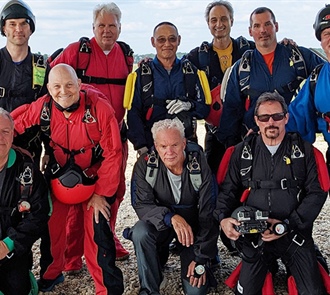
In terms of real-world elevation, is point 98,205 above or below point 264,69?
below

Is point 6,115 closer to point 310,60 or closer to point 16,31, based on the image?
point 16,31

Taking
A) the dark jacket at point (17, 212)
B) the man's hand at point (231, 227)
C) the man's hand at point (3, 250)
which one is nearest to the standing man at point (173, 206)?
the man's hand at point (231, 227)

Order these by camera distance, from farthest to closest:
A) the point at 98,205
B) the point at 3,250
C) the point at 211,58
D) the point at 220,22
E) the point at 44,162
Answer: the point at 220,22 < the point at 211,58 < the point at 44,162 < the point at 98,205 < the point at 3,250

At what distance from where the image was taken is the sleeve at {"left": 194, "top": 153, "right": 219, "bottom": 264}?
15.4ft

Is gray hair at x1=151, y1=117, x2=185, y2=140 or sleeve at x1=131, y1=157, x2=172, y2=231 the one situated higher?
gray hair at x1=151, y1=117, x2=185, y2=140

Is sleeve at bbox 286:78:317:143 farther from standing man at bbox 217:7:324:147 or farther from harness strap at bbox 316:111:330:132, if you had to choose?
standing man at bbox 217:7:324:147

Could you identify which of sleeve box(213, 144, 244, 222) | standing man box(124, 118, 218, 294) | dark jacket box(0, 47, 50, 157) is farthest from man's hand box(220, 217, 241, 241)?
dark jacket box(0, 47, 50, 157)

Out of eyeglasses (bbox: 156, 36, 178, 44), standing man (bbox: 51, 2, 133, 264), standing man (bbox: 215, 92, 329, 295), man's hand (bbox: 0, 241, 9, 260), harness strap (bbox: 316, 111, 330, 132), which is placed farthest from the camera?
standing man (bbox: 51, 2, 133, 264)

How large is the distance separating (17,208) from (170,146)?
1491mm

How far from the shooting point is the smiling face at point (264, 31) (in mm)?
5340

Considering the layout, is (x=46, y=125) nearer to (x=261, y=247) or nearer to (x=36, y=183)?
(x=36, y=183)

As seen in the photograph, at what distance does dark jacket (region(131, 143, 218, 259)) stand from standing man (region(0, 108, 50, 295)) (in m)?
0.91

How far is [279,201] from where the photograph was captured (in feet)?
14.8

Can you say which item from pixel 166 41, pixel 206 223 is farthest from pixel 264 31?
pixel 206 223
